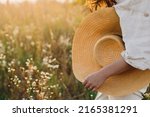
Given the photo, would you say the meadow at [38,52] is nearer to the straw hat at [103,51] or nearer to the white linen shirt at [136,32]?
the straw hat at [103,51]

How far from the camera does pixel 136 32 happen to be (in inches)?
166

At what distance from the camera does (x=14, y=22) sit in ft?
23.5

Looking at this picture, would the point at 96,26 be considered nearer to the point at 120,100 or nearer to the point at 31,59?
the point at 120,100

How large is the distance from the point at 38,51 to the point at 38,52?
0.03 metres

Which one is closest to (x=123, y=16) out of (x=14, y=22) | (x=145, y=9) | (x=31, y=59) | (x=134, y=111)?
(x=145, y=9)

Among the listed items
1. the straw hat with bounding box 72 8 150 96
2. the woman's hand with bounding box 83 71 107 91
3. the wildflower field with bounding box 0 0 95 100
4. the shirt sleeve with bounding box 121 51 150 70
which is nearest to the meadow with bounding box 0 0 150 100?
the wildflower field with bounding box 0 0 95 100

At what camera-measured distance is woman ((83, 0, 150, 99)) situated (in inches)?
164

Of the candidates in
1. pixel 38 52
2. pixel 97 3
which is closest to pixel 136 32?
pixel 97 3

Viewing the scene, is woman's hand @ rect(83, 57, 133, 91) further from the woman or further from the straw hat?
the straw hat

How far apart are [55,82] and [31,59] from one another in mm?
271

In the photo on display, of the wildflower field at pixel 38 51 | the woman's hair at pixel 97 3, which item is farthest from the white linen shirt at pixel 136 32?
the wildflower field at pixel 38 51

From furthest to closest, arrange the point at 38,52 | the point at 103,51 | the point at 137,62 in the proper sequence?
the point at 38,52 → the point at 103,51 → the point at 137,62

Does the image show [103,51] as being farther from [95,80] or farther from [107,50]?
[95,80]

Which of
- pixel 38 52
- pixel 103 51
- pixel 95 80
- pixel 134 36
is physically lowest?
pixel 38 52
